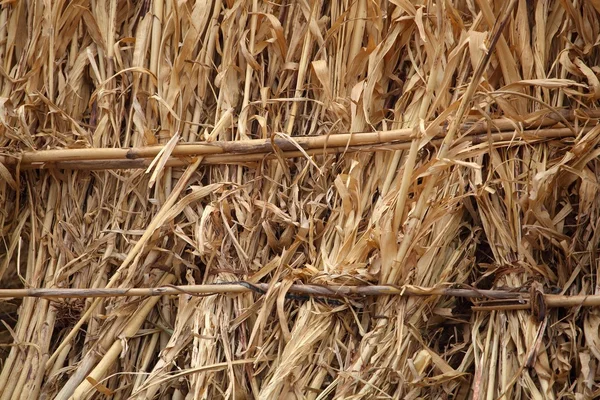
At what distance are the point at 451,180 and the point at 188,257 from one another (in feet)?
1.36

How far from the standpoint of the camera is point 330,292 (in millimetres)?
1061

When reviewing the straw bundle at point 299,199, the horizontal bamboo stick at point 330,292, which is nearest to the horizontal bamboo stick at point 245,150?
the straw bundle at point 299,199

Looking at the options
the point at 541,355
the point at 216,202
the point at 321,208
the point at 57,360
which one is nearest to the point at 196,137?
the point at 216,202

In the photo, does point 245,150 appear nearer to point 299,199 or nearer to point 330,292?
point 299,199

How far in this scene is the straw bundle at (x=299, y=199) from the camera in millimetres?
1033

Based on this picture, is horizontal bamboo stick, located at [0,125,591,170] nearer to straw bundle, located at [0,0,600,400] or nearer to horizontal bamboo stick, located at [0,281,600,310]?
straw bundle, located at [0,0,600,400]

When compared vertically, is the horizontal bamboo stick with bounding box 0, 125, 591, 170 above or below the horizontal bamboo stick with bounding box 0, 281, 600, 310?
above

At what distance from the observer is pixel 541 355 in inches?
39.5

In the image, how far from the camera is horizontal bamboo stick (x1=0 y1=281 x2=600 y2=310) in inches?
39.9

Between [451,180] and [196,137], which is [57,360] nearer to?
[196,137]

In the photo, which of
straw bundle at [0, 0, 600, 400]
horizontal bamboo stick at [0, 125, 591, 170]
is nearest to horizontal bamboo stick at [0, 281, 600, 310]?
straw bundle at [0, 0, 600, 400]

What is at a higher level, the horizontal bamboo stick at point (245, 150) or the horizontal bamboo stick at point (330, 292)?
the horizontal bamboo stick at point (245, 150)

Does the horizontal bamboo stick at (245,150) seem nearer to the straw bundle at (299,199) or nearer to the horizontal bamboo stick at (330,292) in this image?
the straw bundle at (299,199)

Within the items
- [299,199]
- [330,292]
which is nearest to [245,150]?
[299,199]
